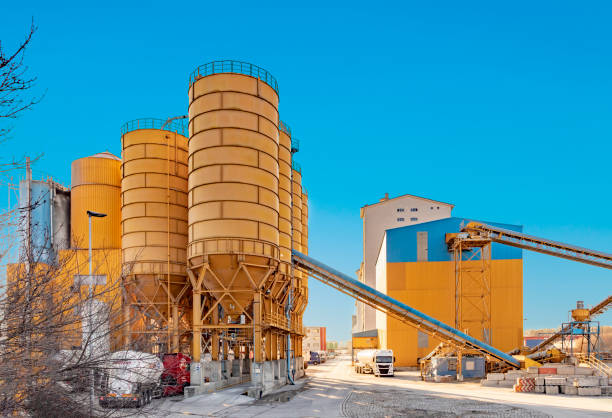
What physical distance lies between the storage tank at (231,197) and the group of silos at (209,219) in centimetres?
5

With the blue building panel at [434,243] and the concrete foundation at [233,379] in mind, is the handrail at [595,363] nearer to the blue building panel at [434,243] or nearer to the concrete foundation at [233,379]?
the blue building panel at [434,243]

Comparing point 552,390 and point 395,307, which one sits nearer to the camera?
point 552,390

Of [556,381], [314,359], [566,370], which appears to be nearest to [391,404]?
[556,381]

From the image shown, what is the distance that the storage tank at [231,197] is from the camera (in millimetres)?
26438

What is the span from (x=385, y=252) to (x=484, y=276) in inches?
381

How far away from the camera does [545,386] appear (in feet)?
96.2

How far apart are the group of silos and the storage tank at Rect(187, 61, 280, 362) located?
0.05 meters

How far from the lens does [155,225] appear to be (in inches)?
1208

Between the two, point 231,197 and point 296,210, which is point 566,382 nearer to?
point 231,197

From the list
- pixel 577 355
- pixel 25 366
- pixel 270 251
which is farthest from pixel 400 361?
pixel 25 366

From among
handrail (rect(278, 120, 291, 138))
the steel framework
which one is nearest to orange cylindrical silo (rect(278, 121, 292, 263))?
handrail (rect(278, 120, 291, 138))

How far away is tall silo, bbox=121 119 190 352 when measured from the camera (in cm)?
2998

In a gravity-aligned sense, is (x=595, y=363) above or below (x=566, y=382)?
above

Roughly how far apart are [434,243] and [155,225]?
28.4m
